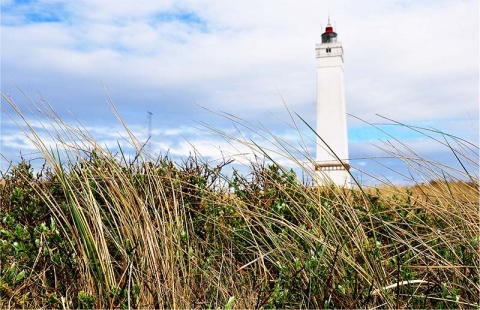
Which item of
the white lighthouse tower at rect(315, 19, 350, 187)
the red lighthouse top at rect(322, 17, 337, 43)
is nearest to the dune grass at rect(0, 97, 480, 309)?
the white lighthouse tower at rect(315, 19, 350, 187)

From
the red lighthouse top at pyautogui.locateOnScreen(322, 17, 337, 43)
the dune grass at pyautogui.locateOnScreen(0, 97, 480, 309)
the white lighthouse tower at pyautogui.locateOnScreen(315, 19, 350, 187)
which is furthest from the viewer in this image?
the red lighthouse top at pyautogui.locateOnScreen(322, 17, 337, 43)

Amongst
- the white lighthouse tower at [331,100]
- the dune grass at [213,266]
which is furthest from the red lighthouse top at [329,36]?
the dune grass at [213,266]

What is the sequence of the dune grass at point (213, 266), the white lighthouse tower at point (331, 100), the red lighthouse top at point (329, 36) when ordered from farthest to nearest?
1. the red lighthouse top at point (329, 36)
2. the white lighthouse tower at point (331, 100)
3. the dune grass at point (213, 266)

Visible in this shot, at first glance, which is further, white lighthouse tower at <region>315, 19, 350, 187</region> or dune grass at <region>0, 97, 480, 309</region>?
white lighthouse tower at <region>315, 19, 350, 187</region>

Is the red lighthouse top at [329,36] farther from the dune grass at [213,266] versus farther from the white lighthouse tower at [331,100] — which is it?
the dune grass at [213,266]

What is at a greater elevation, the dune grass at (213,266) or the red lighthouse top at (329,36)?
the red lighthouse top at (329,36)

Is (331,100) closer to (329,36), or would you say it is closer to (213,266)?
(329,36)

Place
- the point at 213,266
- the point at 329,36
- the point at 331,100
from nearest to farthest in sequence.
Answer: the point at 213,266 → the point at 331,100 → the point at 329,36

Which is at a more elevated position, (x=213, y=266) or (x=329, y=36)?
(x=329, y=36)

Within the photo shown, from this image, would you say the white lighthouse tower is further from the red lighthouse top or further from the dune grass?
the dune grass

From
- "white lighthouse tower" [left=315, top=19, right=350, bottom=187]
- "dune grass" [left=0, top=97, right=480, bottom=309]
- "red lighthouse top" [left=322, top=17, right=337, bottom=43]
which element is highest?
"red lighthouse top" [left=322, top=17, right=337, bottom=43]

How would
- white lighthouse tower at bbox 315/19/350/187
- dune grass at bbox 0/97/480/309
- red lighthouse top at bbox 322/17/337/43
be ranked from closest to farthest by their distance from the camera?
dune grass at bbox 0/97/480/309 → white lighthouse tower at bbox 315/19/350/187 → red lighthouse top at bbox 322/17/337/43

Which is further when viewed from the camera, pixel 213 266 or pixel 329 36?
pixel 329 36

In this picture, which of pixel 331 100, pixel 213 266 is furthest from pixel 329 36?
pixel 213 266
